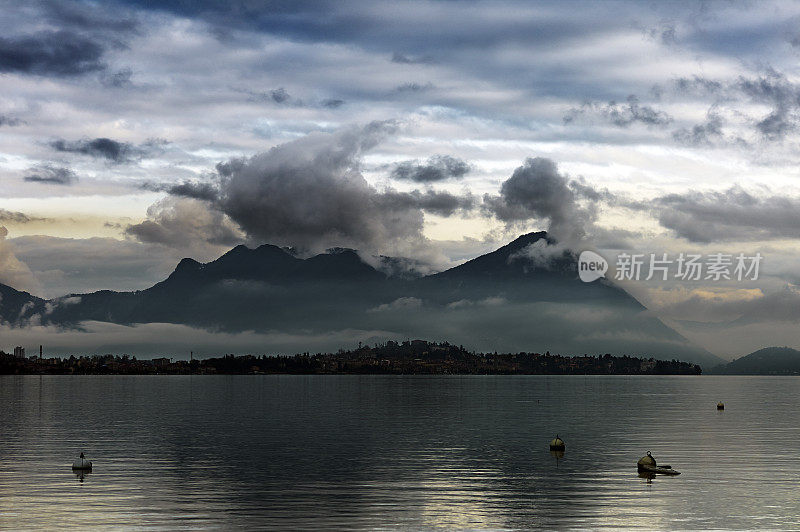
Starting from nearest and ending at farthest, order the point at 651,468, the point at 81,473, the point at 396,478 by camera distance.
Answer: the point at 396,478
the point at 81,473
the point at 651,468

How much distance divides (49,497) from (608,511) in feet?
158

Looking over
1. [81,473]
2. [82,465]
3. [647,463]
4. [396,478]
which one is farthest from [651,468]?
[82,465]

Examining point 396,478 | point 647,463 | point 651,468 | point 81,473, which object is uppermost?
point 647,463

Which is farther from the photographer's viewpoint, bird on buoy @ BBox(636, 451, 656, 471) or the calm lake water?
bird on buoy @ BBox(636, 451, 656, 471)

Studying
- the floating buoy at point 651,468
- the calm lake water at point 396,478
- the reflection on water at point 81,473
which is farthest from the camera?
the floating buoy at point 651,468

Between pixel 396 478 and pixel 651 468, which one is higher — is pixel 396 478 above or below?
below

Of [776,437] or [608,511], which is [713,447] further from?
[608,511]

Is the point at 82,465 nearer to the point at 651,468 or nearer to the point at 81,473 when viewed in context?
the point at 81,473

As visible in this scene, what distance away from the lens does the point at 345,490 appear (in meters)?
79.3

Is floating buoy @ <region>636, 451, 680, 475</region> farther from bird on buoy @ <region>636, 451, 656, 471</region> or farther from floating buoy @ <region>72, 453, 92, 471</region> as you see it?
floating buoy @ <region>72, 453, 92, 471</region>

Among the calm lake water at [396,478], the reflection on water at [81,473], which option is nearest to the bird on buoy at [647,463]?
the calm lake water at [396,478]

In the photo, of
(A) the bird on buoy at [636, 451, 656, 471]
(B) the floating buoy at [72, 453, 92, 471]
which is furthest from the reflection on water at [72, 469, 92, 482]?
(A) the bird on buoy at [636, 451, 656, 471]

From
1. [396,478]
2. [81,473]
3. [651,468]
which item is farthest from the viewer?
[651,468]

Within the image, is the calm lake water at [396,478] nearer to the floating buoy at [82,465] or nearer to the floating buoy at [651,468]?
the floating buoy at [82,465]
